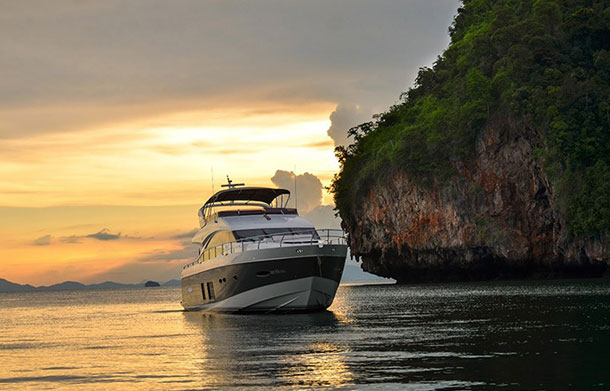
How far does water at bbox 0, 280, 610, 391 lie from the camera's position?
19375 mm

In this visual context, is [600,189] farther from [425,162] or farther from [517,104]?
[425,162]

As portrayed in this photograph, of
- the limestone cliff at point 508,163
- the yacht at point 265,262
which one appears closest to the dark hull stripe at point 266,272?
the yacht at point 265,262

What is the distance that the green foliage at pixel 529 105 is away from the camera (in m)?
78.2

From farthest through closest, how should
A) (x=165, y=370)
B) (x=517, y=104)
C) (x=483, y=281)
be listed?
(x=483, y=281) < (x=517, y=104) < (x=165, y=370)

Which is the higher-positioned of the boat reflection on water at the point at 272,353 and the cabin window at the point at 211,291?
the cabin window at the point at 211,291

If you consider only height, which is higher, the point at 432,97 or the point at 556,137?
the point at 432,97

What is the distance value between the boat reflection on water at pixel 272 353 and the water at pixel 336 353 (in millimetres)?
34

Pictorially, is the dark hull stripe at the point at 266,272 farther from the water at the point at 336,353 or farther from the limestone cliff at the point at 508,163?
the limestone cliff at the point at 508,163

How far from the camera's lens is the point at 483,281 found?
94.8 m

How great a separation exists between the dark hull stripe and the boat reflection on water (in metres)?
1.80

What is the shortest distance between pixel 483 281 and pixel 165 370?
75.7m

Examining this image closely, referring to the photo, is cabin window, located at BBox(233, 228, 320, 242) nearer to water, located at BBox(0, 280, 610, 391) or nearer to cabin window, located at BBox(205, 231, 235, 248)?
cabin window, located at BBox(205, 231, 235, 248)

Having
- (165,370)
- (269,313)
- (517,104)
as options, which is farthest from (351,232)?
(165,370)

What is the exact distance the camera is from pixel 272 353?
25.3 m
